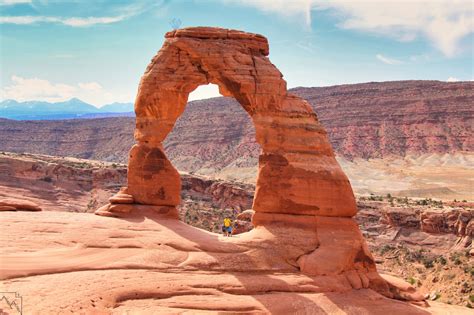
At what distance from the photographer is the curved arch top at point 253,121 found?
19.9 metres

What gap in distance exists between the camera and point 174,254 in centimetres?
1750

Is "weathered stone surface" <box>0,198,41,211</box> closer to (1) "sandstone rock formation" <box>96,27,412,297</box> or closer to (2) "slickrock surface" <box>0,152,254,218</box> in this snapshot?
(1) "sandstone rock formation" <box>96,27,412,297</box>

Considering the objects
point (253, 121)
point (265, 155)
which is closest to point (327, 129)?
point (253, 121)

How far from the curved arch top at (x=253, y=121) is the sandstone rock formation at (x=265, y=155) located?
0.12 feet

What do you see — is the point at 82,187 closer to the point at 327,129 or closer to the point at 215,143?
the point at 215,143

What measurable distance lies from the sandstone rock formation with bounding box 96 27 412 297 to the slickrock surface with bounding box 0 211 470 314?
1.73 ft

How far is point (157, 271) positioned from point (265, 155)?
19.4ft

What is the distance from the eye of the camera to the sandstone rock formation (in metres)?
19.7

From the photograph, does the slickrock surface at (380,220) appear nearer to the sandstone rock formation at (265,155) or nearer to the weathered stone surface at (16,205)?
the sandstone rock formation at (265,155)

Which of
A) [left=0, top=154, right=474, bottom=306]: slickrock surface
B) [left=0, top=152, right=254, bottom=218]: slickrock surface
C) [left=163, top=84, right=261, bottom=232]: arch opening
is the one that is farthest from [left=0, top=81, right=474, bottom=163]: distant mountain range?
[left=0, top=154, right=474, bottom=306]: slickrock surface

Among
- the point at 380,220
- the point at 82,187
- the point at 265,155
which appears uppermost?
the point at 265,155

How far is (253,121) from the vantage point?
67.6 ft

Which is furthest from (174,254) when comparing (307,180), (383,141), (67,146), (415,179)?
(67,146)

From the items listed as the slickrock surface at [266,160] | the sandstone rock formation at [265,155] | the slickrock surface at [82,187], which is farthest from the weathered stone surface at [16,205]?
the slickrock surface at [82,187]
